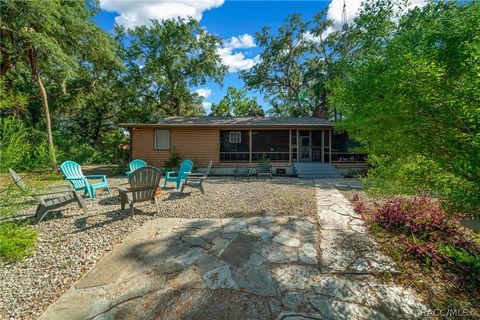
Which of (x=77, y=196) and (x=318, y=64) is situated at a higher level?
(x=318, y=64)

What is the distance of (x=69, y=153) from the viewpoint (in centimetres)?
1755

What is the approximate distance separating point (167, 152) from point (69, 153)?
10.2 metres

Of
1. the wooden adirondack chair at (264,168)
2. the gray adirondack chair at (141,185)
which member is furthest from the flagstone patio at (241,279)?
the wooden adirondack chair at (264,168)

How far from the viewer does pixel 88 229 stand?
3.96 metres

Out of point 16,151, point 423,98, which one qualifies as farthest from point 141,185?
point 423,98

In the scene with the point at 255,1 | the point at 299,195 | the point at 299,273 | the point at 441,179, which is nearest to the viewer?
the point at 441,179

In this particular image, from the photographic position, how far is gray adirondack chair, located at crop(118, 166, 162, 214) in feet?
15.2

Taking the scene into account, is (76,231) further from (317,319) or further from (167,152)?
(167,152)

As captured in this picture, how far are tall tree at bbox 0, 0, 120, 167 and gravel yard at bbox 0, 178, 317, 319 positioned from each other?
4986 mm

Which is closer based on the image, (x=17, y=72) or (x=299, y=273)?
(x=299, y=273)

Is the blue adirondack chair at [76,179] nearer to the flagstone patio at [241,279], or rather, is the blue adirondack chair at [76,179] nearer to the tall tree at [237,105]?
the flagstone patio at [241,279]

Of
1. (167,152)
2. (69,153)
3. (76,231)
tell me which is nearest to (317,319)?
(76,231)

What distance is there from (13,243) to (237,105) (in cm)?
2784

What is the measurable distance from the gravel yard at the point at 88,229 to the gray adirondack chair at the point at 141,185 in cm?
36
